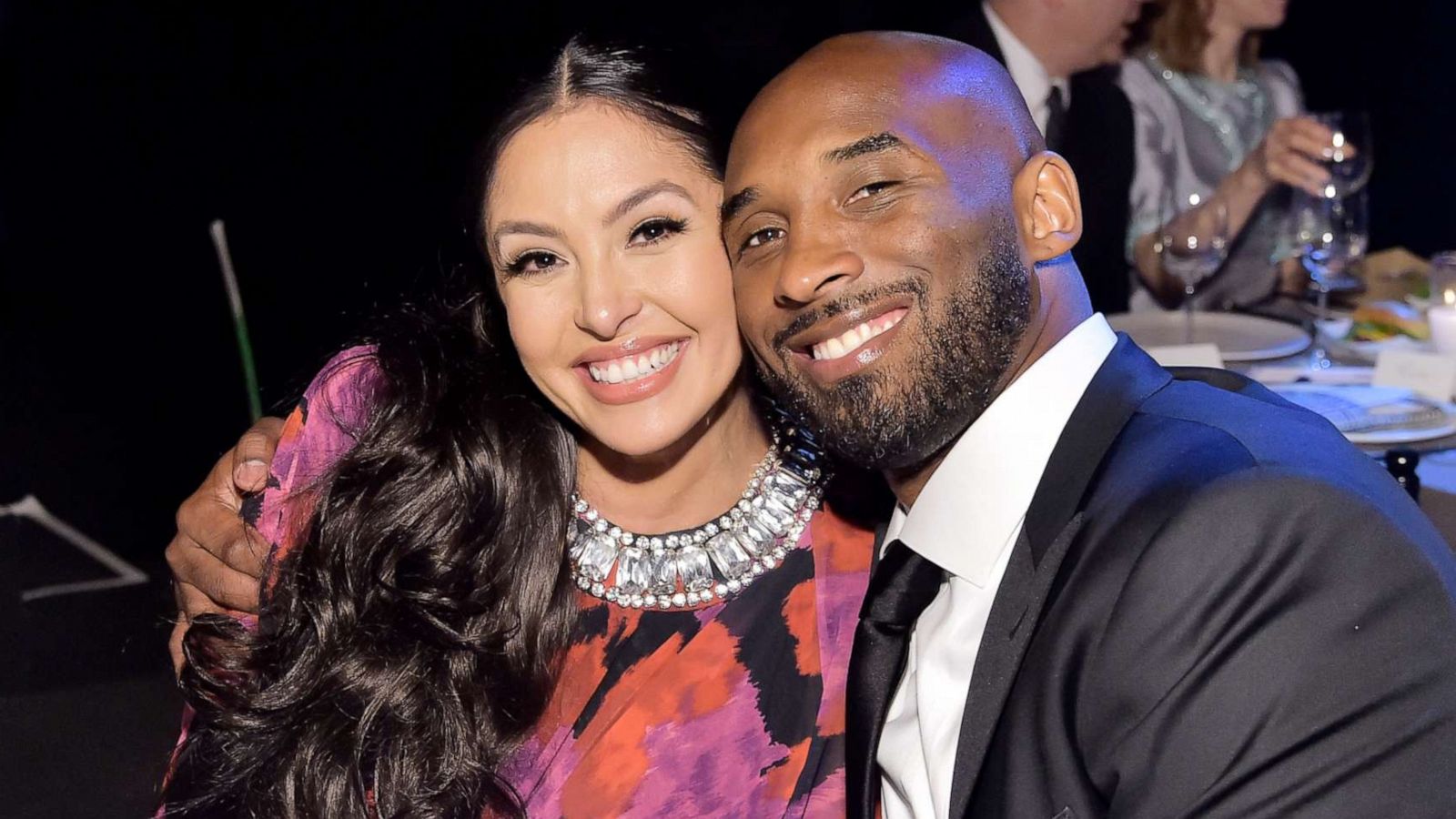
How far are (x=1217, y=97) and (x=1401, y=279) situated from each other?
3.46ft

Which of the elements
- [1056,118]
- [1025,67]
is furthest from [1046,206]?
[1056,118]

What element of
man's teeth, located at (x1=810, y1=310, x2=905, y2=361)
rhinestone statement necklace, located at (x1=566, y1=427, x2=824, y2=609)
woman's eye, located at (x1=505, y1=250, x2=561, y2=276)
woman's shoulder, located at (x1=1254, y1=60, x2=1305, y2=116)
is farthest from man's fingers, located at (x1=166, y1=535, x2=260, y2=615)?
woman's shoulder, located at (x1=1254, y1=60, x2=1305, y2=116)

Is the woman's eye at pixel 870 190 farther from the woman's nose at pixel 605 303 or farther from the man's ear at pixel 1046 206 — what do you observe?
the woman's nose at pixel 605 303

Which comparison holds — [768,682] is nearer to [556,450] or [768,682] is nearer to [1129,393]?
[556,450]

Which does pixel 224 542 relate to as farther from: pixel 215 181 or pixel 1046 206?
pixel 215 181

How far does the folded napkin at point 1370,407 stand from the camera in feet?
7.85

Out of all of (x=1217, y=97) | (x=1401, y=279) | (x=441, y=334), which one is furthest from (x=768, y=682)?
(x=1217, y=97)

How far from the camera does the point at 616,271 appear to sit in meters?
1.80

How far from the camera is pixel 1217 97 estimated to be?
4.32 metres

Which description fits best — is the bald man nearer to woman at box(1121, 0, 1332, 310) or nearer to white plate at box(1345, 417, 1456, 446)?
white plate at box(1345, 417, 1456, 446)

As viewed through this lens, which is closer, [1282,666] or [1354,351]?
[1282,666]

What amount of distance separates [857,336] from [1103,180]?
103 inches

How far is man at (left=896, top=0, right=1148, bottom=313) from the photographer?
3.74 metres

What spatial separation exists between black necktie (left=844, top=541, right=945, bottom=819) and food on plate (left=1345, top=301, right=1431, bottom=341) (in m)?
1.97
